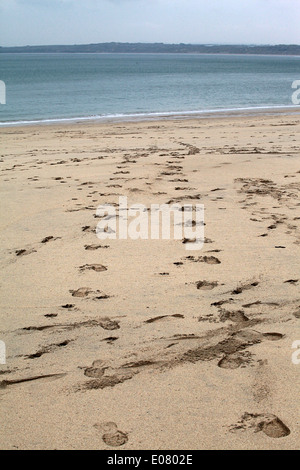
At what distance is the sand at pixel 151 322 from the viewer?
7.89 ft

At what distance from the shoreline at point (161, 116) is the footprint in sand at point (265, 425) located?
1630 centimetres

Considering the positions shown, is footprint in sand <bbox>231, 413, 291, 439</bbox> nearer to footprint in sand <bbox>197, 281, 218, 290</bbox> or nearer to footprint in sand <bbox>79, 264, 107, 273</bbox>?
footprint in sand <bbox>197, 281, 218, 290</bbox>

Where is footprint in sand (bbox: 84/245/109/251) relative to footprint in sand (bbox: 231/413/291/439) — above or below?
above

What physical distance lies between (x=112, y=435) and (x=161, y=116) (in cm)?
1822

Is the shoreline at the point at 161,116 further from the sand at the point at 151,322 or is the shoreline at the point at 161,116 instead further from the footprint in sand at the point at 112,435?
the footprint in sand at the point at 112,435

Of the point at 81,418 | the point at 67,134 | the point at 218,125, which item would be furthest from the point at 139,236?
the point at 218,125

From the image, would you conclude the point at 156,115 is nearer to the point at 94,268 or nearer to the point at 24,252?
the point at 24,252

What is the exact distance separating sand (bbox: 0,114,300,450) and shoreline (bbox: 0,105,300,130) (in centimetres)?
1167

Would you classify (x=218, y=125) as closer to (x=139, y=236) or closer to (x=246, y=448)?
(x=139, y=236)

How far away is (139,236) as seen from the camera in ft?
16.2

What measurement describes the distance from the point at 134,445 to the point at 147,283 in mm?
1770

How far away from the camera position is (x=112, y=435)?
2336 millimetres

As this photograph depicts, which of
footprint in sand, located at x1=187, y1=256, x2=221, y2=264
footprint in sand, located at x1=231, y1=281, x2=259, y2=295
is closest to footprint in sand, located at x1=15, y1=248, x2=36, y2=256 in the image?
footprint in sand, located at x1=187, y1=256, x2=221, y2=264

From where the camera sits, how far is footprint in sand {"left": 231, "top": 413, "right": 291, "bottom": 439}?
2.32 m
